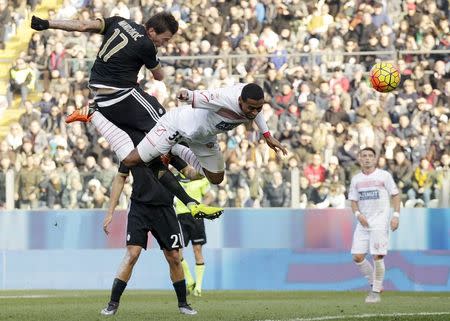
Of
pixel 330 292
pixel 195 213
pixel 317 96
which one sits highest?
pixel 317 96

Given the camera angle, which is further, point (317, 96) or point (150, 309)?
point (317, 96)

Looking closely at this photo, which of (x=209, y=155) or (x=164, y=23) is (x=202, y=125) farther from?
(x=164, y=23)

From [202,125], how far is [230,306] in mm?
3068

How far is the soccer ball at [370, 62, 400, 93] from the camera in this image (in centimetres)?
1739

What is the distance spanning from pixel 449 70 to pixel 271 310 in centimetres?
1257

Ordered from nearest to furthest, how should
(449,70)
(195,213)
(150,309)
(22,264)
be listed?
(195,213)
(150,309)
(22,264)
(449,70)

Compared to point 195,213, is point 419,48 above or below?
above

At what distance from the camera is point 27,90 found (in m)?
29.7

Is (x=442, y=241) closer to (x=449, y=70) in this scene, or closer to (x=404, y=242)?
(x=404, y=242)

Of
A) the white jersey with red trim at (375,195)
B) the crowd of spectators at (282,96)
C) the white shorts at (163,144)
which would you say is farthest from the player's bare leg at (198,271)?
the white shorts at (163,144)

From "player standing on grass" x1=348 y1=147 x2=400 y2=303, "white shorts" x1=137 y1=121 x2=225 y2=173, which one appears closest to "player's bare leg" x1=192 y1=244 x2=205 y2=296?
"player standing on grass" x1=348 y1=147 x2=400 y2=303

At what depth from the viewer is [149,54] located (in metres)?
15.8

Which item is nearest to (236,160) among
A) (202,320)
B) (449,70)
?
(449,70)

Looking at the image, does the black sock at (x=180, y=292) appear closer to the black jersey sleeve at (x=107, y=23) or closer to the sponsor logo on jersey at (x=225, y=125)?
the sponsor logo on jersey at (x=225, y=125)
